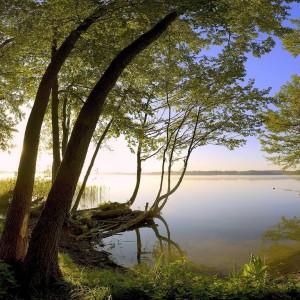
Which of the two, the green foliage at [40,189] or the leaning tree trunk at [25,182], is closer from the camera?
the leaning tree trunk at [25,182]

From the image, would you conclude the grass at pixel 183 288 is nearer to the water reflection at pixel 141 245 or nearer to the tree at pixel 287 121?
the water reflection at pixel 141 245

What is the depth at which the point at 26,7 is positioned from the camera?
8.36 metres

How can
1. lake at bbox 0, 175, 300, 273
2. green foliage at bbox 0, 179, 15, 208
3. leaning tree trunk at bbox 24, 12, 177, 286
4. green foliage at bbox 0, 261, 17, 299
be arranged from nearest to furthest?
1. green foliage at bbox 0, 261, 17, 299
2. leaning tree trunk at bbox 24, 12, 177, 286
3. lake at bbox 0, 175, 300, 273
4. green foliage at bbox 0, 179, 15, 208

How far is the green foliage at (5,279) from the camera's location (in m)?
6.17

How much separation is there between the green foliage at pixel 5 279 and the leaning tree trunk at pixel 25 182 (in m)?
0.68

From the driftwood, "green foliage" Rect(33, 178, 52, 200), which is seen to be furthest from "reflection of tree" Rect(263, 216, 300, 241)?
"green foliage" Rect(33, 178, 52, 200)

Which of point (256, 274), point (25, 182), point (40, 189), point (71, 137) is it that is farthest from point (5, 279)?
point (40, 189)

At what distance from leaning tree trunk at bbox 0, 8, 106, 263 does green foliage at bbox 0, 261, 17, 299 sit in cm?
68

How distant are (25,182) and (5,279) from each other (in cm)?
224

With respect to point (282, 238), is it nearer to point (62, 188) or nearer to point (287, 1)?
point (287, 1)

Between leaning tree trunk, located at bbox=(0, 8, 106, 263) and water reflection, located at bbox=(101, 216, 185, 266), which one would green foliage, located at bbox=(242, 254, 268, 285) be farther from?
water reflection, located at bbox=(101, 216, 185, 266)

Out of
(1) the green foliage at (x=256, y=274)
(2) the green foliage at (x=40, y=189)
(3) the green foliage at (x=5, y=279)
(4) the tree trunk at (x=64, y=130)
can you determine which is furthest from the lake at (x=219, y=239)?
(3) the green foliage at (x=5, y=279)

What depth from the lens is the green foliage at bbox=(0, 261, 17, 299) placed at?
6175 millimetres

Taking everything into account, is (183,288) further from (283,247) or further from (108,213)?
(108,213)
